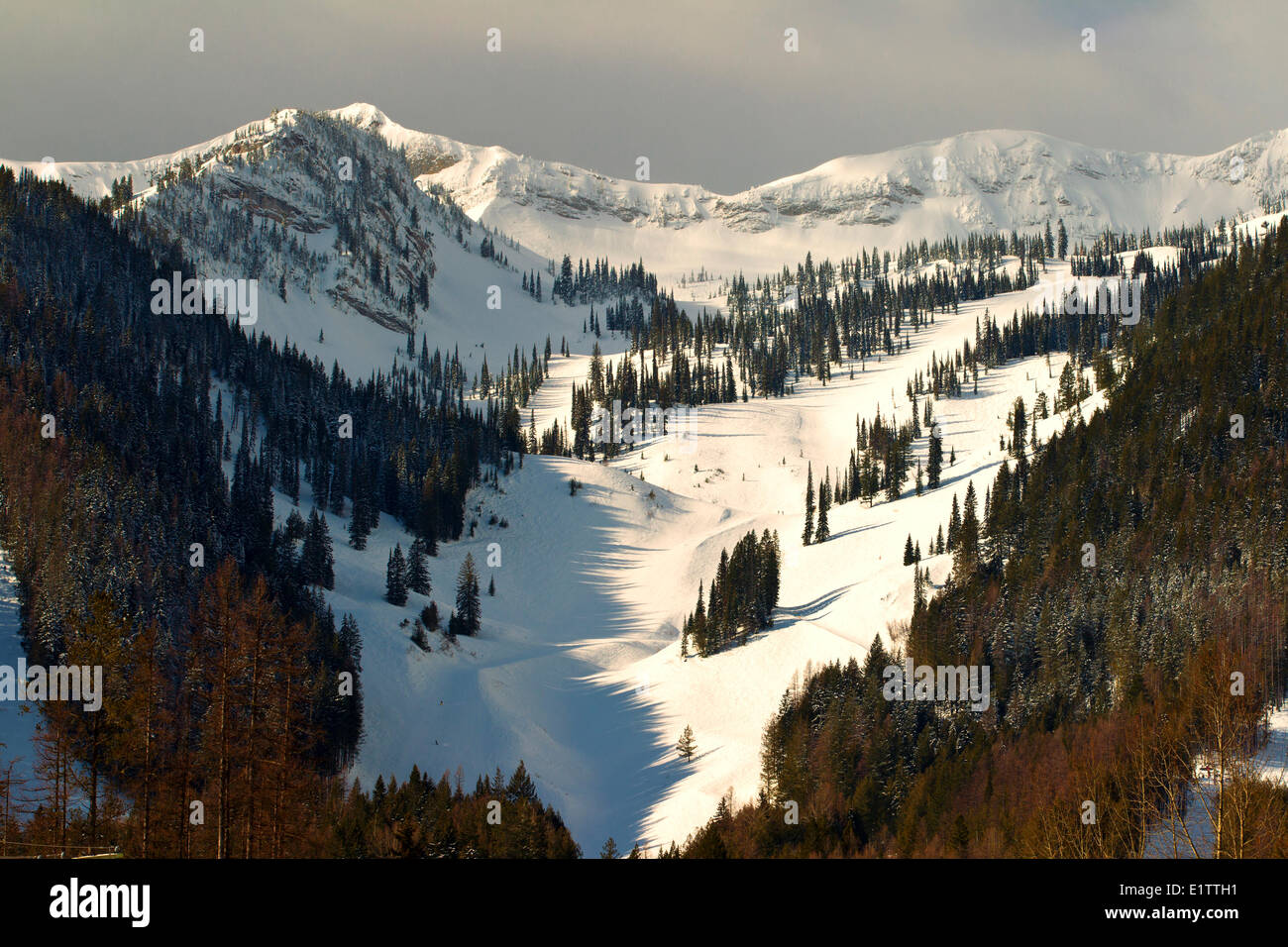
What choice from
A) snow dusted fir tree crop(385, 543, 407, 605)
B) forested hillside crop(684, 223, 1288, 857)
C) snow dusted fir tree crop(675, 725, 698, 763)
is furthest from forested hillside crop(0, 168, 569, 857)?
forested hillside crop(684, 223, 1288, 857)

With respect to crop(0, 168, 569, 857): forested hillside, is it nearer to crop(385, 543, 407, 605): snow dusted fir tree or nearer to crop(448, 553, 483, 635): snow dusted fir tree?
crop(385, 543, 407, 605): snow dusted fir tree

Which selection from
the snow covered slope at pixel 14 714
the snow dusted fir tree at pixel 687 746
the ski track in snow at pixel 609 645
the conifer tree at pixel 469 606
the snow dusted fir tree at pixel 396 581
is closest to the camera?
the snow covered slope at pixel 14 714

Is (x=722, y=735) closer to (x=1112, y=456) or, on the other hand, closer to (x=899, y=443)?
(x=1112, y=456)

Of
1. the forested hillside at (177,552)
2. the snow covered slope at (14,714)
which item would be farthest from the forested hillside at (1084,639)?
the snow covered slope at (14,714)

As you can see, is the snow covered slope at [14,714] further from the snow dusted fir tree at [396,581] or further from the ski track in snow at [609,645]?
the snow dusted fir tree at [396,581]

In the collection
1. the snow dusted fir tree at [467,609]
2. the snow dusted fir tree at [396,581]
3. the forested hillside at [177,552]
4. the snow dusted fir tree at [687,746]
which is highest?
the forested hillside at [177,552]

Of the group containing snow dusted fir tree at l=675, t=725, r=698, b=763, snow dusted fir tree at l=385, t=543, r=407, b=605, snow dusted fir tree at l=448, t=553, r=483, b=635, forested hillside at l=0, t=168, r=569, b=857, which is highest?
forested hillside at l=0, t=168, r=569, b=857

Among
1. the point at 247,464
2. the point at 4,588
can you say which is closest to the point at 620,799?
the point at 4,588

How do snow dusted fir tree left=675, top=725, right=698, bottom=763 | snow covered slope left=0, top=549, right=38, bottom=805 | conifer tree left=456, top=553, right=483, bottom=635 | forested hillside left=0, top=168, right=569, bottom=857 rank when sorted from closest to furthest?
forested hillside left=0, top=168, right=569, bottom=857 < snow covered slope left=0, top=549, right=38, bottom=805 < snow dusted fir tree left=675, top=725, right=698, bottom=763 < conifer tree left=456, top=553, right=483, bottom=635

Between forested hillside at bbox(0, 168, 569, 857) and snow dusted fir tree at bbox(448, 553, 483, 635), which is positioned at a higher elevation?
forested hillside at bbox(0, 168, 569, 857)

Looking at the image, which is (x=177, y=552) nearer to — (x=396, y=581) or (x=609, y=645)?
(x=396, y=581)

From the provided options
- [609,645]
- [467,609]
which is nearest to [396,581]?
[467,609]
